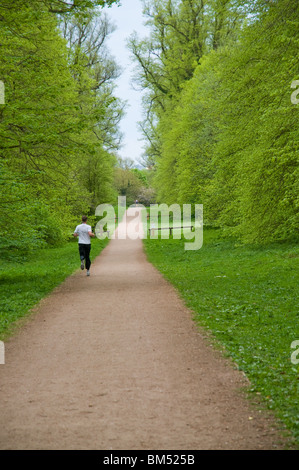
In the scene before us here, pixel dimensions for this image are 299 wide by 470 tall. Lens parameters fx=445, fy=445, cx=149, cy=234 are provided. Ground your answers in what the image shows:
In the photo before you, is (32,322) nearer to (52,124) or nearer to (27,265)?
(52,124)

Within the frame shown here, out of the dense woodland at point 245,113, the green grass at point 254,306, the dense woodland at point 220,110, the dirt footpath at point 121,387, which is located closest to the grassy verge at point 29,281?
the dirt footpath at point 121,387

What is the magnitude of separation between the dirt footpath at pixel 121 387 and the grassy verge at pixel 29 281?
56cm

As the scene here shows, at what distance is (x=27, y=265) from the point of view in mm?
21016

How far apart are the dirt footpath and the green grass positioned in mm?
333

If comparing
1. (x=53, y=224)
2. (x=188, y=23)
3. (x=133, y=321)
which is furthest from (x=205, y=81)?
(x=133, y=321)

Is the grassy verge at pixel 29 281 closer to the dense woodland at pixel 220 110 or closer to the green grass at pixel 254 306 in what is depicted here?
the dense woodland at pixel 220 110

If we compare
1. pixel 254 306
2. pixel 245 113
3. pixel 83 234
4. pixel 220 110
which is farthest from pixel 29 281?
pixel 220 110

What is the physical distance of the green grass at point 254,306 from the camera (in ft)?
19.0

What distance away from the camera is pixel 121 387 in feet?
18.9

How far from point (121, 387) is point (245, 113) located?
13.3 meters

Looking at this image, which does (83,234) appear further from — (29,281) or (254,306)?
(254,306)

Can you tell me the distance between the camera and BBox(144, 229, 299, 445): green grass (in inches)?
227

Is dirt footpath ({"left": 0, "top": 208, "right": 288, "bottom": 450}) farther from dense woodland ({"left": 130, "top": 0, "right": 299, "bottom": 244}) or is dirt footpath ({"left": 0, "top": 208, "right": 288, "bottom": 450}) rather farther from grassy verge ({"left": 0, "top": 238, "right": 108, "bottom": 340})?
dense woodland ({"left": 130, "top": 0, "right": 299, "bottom": 244})

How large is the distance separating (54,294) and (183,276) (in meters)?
5.04
